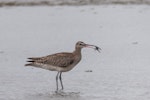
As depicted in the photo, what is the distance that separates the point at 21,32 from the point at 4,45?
251cm

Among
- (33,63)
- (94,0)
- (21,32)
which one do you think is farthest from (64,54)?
(94,0)

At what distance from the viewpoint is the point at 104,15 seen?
936 inches

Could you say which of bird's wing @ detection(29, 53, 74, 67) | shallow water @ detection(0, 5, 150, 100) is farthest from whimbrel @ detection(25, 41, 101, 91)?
shallow water @ detection(0, 5, 150, 100)

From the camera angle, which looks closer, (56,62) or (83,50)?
(56,62)

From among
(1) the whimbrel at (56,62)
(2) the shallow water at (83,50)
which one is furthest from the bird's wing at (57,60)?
(2) the shallow water at (83,50)

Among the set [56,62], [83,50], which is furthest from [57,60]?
[83,50]

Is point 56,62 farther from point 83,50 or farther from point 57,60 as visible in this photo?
point 83,50

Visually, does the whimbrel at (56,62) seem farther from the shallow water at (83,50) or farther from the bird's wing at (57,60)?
the shallow water at (83,50)

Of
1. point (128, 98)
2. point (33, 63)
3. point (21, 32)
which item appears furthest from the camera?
point (21, 32)

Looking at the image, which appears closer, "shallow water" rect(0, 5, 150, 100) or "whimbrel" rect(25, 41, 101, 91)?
"shallow water" rect(0, 5, 150, 100)

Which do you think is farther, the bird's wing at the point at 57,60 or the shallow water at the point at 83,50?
the bird's wing at the point at 57,60

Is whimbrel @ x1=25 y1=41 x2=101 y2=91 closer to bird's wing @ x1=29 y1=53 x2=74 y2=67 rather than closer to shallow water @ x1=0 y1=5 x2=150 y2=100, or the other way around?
bird's wing @ x1=29 y1=53 x2=74 y2=67

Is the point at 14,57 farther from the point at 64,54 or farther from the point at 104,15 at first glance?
the point at 104,15

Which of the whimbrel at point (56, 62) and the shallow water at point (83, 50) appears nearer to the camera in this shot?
the shallow water at point (83, 50)
